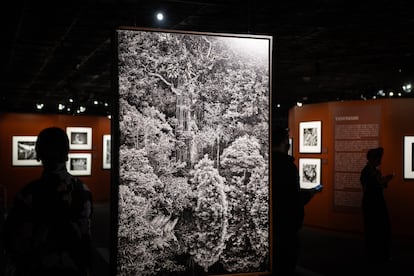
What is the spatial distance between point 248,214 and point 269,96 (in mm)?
973

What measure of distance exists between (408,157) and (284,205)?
6986 millimetres

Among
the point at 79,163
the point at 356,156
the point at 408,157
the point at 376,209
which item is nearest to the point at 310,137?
the point at 356,156

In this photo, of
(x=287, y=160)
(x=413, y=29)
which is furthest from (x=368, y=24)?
(x=287, y=160)

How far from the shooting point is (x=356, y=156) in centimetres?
1212

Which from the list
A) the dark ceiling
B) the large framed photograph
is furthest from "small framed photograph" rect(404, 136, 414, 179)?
the large framed photograph

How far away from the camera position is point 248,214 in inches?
176

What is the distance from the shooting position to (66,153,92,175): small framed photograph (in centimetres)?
1967

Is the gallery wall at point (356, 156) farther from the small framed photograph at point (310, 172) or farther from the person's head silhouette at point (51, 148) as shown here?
the person's head silhouette at point (51, 148)

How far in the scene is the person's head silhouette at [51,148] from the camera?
3.00 metres

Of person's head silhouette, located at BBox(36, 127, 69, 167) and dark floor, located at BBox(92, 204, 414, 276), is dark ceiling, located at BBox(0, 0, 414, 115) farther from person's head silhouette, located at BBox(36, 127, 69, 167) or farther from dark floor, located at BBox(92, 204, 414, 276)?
dark floor, located at BBox(92, 204, 414, 276)

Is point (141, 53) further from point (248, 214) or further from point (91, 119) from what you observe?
point (91, 119)

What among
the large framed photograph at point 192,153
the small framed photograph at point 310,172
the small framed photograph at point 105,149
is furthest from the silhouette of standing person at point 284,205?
the small framed photograph at point 105,149

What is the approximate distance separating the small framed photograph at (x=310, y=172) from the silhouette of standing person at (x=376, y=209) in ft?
12.5

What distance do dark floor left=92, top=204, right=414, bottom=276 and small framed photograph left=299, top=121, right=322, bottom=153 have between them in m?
1.92
